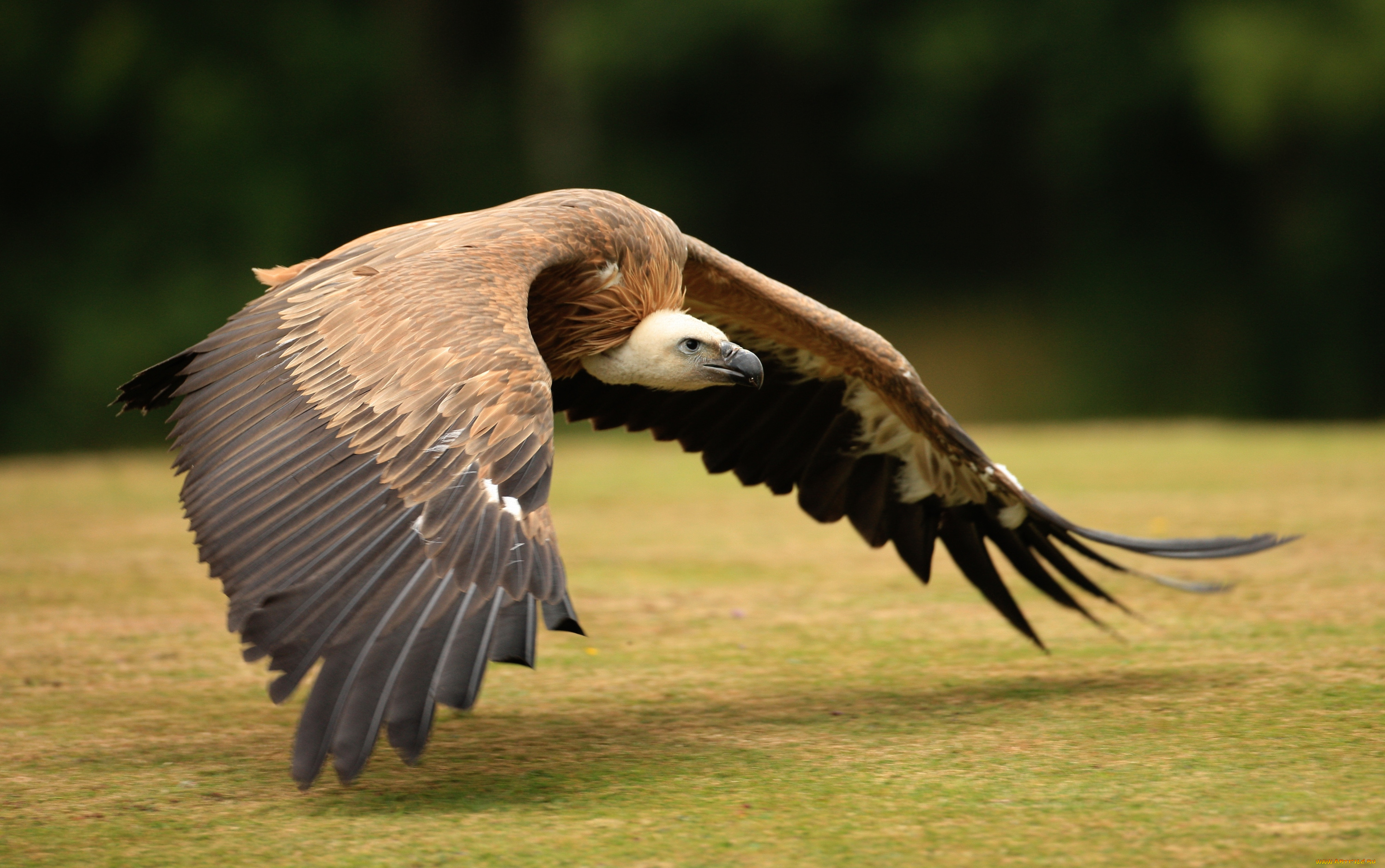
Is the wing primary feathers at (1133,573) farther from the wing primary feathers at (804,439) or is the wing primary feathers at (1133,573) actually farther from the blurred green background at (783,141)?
the blurred green background at (783,141)

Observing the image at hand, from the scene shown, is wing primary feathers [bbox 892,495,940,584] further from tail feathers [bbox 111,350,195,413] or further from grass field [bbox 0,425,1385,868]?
tail feathers [bbox 111,350,195,413]

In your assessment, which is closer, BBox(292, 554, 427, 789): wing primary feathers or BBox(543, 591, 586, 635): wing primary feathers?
BBox(292, 554, 427, 789): wing primary feathers

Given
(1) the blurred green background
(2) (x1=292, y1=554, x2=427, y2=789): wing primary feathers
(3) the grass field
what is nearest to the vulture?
(2) (x1=292, y1=554, x2=427, y2=789): wing primary feathers

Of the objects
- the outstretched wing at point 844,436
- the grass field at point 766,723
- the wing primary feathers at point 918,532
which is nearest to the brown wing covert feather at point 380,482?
the grass field at point 766,723

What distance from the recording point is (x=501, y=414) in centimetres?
Answer: 320

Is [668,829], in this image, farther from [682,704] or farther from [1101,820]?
[682,704]

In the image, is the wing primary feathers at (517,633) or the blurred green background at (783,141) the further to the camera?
the blurred green background at (783,141)

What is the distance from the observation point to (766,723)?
13.0 ft

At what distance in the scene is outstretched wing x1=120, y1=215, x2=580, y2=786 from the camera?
9.47 ft

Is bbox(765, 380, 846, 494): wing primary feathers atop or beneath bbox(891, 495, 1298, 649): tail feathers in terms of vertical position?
atop

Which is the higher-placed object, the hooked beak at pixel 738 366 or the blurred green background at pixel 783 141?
the blurred green background at pixel 783 141

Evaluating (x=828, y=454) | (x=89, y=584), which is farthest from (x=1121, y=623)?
(x=89, y=584)

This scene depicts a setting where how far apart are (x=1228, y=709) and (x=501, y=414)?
2.09m

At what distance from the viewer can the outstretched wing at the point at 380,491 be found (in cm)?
289
